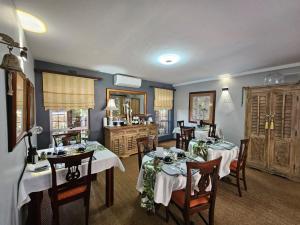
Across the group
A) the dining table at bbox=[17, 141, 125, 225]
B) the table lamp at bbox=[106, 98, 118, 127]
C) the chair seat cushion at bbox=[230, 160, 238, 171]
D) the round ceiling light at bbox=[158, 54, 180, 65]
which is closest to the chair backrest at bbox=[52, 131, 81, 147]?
the dining table at bbox=[17, 141, 125, 225]

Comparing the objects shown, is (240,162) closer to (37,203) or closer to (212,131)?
(212,131)

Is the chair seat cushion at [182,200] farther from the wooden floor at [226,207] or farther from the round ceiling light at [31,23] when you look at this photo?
the round ceiling light at [31,23]

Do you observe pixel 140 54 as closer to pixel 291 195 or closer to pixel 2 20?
pixel 2 20

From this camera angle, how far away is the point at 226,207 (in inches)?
85.4

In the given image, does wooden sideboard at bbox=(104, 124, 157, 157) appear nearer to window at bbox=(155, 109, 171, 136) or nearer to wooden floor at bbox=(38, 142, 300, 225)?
wooden floor at bbox=(38, 142, 300, 225)

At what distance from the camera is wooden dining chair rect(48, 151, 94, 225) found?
5.12 feet

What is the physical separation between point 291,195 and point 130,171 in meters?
3.01

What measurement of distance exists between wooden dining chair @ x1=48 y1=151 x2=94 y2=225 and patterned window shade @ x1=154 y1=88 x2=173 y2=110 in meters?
3.96

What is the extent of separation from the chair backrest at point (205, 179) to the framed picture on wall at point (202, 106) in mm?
3348

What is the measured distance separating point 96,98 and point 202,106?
11.5 ft

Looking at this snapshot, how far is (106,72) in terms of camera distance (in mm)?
4148

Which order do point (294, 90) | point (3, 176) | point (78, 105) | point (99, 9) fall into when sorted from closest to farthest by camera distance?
point (3, 176), point (99, 9), point (294, 90), point (78, 105)

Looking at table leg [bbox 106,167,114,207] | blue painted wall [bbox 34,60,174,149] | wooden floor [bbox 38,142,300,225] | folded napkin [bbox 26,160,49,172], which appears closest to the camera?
folded napkin [bbox 26,160,49,172]

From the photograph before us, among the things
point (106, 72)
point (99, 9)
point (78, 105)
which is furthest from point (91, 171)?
point (106, 72)
